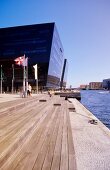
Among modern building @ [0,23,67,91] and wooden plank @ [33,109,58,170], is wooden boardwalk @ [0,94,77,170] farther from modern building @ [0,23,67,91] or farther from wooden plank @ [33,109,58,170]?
modern building @ [0,23,67,91]

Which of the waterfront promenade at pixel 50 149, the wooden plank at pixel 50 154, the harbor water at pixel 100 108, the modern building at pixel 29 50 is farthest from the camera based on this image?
the modern building at pixel 29 50

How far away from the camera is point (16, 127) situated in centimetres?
778

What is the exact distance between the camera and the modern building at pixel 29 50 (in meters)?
86.2

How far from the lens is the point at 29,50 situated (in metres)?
90.6

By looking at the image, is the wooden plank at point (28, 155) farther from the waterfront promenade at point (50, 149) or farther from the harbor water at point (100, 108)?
the harbor water at point (100, 108)

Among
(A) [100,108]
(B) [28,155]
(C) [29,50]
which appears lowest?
(A) [100,108]

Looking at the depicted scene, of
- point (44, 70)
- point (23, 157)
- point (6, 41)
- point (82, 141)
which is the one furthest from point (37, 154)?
point (6, 41)

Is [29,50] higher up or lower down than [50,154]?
higher up

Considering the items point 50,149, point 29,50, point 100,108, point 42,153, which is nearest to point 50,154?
point 42,153

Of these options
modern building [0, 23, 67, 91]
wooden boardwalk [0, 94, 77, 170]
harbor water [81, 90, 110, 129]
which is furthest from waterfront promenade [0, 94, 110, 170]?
modern building [0, 23, 67, 91]

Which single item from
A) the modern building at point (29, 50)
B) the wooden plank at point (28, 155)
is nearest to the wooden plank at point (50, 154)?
Result: the wooden plank at point (28, 155)

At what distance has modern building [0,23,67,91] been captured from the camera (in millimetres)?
86188

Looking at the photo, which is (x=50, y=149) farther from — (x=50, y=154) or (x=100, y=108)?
(x=100, y=108)

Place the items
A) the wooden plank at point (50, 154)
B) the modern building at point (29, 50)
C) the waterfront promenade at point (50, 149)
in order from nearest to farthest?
1. the wooden plank at point (50, 154)
2. the waterfront promenade at point (50, 149)
3. the modern building at point (29, 50)
